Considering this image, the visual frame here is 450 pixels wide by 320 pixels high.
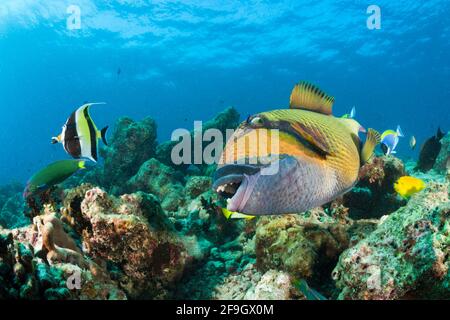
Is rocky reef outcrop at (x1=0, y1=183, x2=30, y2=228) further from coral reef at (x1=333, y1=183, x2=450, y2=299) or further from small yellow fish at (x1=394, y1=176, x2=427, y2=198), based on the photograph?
small yellow fish at (x1=394, y1=176, x2=427, y2=198)

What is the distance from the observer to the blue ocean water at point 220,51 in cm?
3456

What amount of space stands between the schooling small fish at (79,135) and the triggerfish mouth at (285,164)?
2855 mm

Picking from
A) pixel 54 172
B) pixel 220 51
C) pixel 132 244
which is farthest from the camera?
pixel 220 51

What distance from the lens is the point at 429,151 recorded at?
26.5 feet

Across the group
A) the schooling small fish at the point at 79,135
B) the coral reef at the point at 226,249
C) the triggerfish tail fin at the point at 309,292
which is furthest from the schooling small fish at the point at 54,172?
the triggerfish tail fin at the point at 309,292

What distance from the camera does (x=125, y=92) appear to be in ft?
252

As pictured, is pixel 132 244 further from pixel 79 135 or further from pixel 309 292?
pixel 309 292

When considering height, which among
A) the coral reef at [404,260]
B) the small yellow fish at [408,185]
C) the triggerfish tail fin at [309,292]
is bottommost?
the triggerfish tail fin at [309,292]

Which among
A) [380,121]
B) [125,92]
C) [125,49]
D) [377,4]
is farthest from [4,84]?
[380,121]

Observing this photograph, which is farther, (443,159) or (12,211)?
(12,211)

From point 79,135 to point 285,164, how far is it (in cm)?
299

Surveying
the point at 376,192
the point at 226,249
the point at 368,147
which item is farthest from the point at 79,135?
the point at 376,192

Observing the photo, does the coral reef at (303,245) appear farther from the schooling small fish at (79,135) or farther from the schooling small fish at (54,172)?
the schooling small fish at (54,172)
